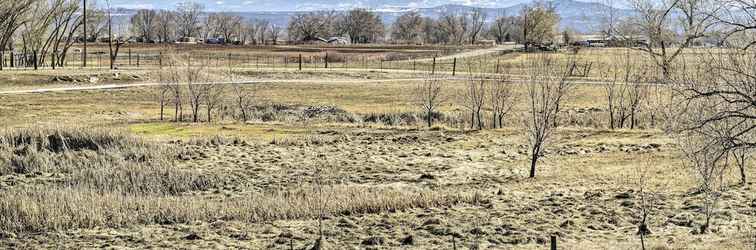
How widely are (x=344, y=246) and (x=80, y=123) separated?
26.8 metres

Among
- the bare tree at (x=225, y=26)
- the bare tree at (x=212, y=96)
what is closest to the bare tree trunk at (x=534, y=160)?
the bare tree at (x=212, y=96)

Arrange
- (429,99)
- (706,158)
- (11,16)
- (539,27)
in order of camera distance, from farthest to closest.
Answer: (539,27), (11,16), (429,99), (706,158)

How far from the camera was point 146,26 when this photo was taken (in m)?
184

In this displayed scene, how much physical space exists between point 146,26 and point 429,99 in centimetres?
14934

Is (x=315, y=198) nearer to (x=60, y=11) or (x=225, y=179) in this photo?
(x=225, y=179)

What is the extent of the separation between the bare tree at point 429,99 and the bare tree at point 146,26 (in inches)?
4739

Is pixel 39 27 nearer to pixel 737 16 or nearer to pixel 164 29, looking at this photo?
pixel 737 16

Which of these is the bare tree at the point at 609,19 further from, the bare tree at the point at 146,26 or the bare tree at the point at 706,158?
the bare tree at the point at 146,26

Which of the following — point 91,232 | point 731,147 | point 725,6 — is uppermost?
point 725,6

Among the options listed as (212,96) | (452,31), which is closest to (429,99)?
(212,96)

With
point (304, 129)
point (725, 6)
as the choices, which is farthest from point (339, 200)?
point (304, 129)

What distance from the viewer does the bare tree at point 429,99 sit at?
4512 cm

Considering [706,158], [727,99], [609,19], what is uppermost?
[609,19]

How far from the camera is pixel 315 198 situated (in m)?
24.7
